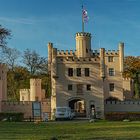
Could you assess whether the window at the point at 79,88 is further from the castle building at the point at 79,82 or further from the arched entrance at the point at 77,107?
the arched entrance at the point at 77,107

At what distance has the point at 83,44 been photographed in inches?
3206

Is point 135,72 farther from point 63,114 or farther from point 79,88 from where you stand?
point 63,114

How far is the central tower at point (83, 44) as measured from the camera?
8119 cm

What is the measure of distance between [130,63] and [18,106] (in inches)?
962

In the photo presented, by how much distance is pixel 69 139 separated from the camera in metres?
21.4

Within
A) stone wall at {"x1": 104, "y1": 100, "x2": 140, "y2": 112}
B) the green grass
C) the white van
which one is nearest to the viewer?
the green grass

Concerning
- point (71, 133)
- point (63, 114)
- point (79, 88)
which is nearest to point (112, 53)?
point (79, 88)

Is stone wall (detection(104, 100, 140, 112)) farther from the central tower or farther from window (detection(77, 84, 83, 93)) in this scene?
the central tower

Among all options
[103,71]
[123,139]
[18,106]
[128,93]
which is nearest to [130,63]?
[128,93]

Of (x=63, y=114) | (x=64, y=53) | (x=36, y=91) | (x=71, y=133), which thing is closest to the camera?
(x=71, y=133)

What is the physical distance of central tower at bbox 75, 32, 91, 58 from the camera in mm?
81188

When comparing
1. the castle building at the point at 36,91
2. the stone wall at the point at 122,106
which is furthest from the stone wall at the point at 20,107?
the castle building at the point at 36,91

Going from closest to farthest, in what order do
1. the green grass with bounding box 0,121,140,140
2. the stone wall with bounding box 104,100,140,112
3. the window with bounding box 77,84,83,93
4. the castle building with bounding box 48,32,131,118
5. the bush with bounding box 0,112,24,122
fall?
the green grass with bounding box 0,121,140,140 → the bush with bounding box 0,112,24,122 → the castle building with bounding box 48,32,131,118 → the window with bounding box 77,84,83,93 → the stone wall with bounding box 104,100,140,112

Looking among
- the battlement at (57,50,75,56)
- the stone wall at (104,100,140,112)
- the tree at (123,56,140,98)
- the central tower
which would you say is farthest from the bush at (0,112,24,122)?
the central tower
